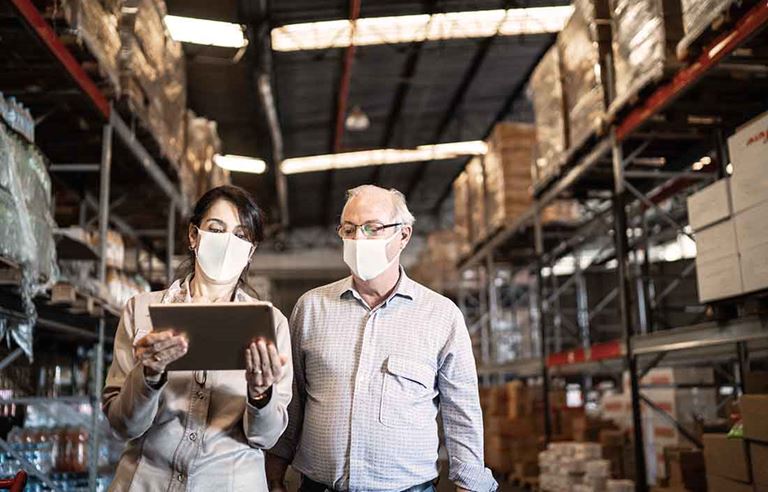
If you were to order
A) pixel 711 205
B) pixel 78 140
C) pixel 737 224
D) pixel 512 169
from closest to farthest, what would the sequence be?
pixel 737 224
pixel 711 205
pixel 78 140
pixel 512 169

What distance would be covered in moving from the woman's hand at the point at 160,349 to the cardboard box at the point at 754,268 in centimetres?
400

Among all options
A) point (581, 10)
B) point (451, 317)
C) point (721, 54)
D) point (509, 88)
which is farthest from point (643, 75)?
point (509, 88)

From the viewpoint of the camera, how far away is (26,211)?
4590mm

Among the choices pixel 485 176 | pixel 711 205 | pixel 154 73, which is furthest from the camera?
pixel 485 176

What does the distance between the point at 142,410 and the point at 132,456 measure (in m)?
0.24

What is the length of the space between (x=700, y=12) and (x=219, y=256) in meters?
4.31

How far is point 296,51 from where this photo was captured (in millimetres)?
14117

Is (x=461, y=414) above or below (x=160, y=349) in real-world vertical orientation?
below

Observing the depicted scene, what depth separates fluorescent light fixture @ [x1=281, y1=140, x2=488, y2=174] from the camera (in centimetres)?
2059

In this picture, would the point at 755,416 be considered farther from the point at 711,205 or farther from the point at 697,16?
the point at 697,16

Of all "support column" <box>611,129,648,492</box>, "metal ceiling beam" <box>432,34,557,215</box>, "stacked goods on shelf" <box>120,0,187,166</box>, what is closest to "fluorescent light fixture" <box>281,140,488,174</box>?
"metal ceiling beam" <box>432,34,557,215</box>

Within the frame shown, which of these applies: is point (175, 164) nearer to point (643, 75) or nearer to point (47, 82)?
point (47, 82)

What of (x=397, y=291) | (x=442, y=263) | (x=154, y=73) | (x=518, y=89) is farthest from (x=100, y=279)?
(x=518, y=89)

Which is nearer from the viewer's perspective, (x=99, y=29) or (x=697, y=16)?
(x=697, y=16)
